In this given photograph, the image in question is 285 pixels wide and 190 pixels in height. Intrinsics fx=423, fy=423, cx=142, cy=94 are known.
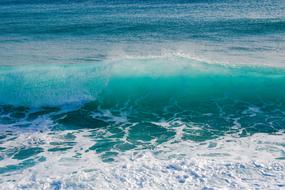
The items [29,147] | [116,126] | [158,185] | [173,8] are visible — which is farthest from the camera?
[173,8]

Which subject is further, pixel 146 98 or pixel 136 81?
pixel 136 81

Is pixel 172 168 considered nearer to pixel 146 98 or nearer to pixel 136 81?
pixel 146 98

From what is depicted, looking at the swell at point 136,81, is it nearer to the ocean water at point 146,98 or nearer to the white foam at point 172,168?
the ocean water at point 146,98

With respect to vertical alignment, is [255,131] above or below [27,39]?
below

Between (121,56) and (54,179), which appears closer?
(54,179)

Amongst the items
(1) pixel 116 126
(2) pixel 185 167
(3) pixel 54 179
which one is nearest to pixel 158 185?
(2) pixel 185 167

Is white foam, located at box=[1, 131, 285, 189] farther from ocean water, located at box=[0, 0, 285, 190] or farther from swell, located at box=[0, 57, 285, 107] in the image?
swell, located at box=[0, 57, 285, 107]

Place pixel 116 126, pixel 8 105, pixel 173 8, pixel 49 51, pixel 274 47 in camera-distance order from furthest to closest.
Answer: pixel 173 8 → pixel 49 51 → pixel 274 47 → pixel 8 105 → pixel 116 126

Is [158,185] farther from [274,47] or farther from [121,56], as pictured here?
[274,47]

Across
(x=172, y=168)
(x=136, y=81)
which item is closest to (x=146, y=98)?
(x=136, y=81)
